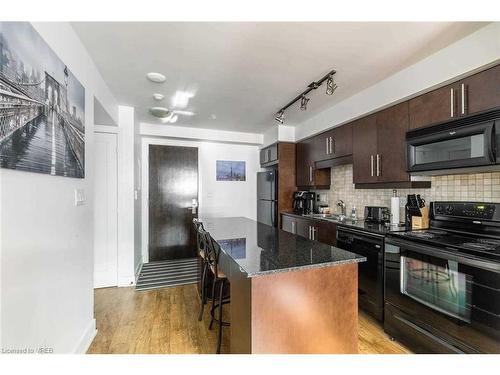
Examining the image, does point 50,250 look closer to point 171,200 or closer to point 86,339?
point 86,339

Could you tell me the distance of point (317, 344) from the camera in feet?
4.39

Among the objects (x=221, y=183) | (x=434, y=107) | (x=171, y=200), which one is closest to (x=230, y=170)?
(x=221, y=183)

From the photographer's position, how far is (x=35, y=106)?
46.8 inches

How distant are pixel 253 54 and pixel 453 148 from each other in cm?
181

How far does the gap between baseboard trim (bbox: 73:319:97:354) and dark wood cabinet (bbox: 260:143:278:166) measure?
3.26 m

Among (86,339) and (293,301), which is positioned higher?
(293,301)

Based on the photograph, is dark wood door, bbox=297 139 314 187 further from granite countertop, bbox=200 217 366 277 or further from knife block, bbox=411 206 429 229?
granite countertop, bbox=200 217 366 277

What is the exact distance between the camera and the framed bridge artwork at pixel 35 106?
100 cm

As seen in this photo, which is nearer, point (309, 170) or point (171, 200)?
point (309, 170)

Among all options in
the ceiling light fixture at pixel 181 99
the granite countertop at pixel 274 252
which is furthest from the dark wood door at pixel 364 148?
the ceiling light fixture at pixel 181 99

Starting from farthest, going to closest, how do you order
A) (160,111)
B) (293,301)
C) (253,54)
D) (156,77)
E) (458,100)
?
1. (160,111)
2. (156,77)
3. (253,54)
4. (458,100)
5. (293,301)

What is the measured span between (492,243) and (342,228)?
1.19 metres

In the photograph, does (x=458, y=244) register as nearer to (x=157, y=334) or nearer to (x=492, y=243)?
(x=492, y=243)

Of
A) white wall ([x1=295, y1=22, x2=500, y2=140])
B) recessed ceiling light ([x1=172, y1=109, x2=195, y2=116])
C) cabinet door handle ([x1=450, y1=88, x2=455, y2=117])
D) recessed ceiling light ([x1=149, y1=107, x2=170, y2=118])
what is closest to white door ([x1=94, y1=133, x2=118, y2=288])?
recessed ceiling light ([x1=149, y1=107, x2=170, y2=118])
